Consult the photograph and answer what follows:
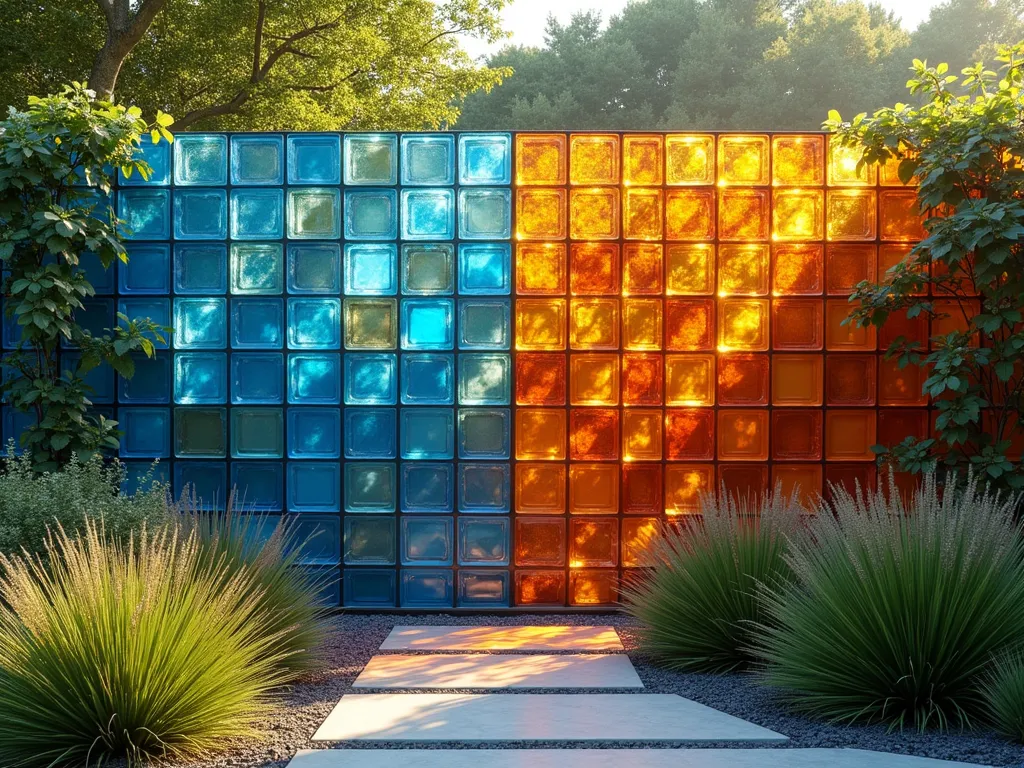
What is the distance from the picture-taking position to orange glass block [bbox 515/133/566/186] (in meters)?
5.47

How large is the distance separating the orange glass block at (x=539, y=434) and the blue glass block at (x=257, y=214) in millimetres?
1723

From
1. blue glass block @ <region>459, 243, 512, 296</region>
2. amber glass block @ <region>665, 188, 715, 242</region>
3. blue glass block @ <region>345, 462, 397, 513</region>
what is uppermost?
amber glass block @ <region>665, 188, 715, 242</region>

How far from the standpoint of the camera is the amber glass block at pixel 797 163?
5457 mm

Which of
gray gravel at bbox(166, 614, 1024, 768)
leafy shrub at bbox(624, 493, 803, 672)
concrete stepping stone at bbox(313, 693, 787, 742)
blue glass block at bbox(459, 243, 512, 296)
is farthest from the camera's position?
blue glass block at bbox(459, 243, 512, 296)

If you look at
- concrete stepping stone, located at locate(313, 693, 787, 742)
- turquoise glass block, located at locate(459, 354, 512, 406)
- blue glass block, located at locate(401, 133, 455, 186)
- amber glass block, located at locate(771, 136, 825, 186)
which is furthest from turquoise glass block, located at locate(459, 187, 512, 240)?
concrete stepping stone, located at locate(313, 693, 787, 742)

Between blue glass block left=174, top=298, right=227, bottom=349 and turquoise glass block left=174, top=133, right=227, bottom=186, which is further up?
turquoise glass block left=174, top=133, right=227, bottom=186

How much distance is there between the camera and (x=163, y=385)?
551cm

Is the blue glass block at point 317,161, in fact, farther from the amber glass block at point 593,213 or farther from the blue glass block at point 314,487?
the blue glass block at point 314,487

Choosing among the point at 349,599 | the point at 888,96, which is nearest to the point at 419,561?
the point at 349,599

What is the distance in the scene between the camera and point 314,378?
18.0 ft

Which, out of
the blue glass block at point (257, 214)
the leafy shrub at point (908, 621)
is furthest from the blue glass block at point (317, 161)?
the leafy shrub at point (908, 621)

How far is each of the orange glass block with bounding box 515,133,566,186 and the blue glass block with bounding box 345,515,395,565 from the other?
208 centimetres

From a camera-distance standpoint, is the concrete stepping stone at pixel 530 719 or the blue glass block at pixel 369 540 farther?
the blue glass block at pixel 369 540

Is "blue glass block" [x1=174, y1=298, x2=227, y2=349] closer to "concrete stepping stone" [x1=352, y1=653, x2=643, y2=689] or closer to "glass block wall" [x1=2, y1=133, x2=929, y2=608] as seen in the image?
"glass block wall" [x1=2, y1=133, x2=929, y2=608]
